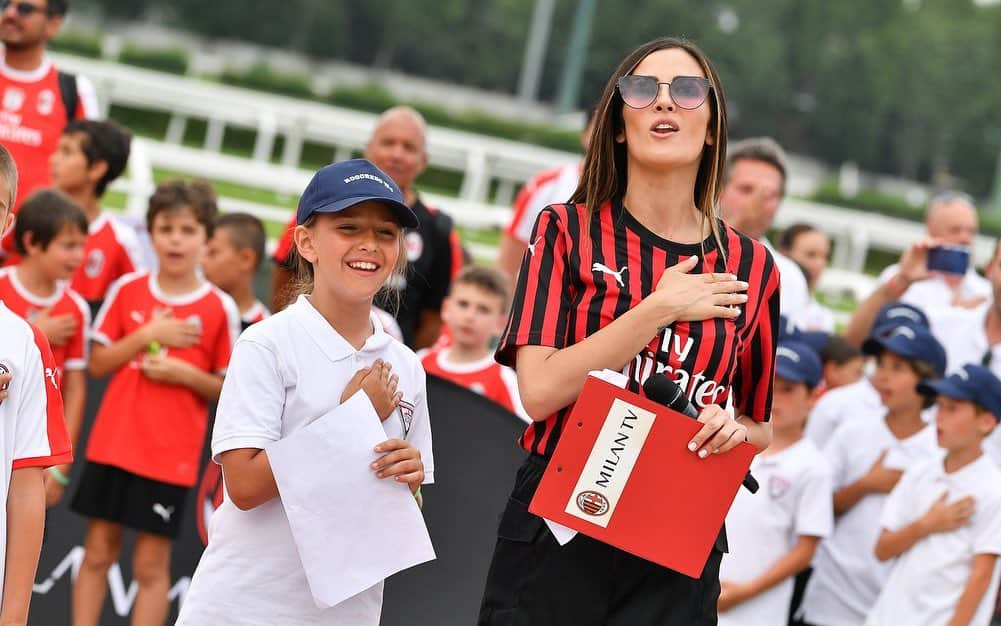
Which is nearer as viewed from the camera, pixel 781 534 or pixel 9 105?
pixel 781 534

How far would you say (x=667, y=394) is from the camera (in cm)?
312

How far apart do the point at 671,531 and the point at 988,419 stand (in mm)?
3186

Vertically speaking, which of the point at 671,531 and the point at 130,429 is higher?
the point at 671,531

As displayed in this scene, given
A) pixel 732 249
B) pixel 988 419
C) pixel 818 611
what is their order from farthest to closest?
pixel 818 611 → pixel 988 419 → pixel 732 249

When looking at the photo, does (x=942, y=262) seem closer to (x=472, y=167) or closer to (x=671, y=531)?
(x=671, y=531)

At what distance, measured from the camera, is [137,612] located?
5977 mm

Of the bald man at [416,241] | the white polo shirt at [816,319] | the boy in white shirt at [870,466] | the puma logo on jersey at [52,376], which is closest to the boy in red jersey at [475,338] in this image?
the bald man at [416,241]

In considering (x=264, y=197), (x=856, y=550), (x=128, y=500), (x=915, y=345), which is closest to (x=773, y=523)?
(x=856, y=550)

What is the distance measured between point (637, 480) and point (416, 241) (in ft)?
13.0

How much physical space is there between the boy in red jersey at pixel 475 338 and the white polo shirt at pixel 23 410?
302 cm

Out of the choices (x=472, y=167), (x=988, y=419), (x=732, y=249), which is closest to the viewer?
(x=732, y=249)

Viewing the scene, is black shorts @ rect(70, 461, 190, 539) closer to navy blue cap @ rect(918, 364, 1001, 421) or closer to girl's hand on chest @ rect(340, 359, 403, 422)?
girl's hand on chest @ rect(340, 359, 403, 422)

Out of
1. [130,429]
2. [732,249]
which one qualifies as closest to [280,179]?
[130,429]

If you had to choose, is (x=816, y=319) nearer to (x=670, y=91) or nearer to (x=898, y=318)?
(x=898, y=318)
